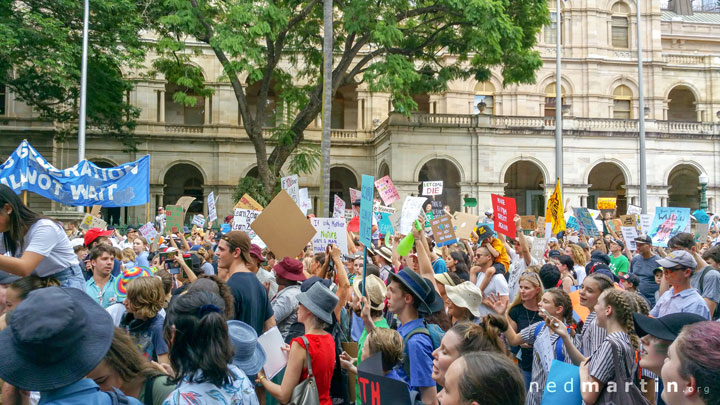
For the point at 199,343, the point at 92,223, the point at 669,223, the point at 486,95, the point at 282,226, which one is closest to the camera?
the point at 199,343

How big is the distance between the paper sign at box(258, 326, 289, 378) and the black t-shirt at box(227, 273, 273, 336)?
0.53 meters

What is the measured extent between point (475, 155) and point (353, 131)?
736 cm

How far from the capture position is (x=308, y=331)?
4504 mm

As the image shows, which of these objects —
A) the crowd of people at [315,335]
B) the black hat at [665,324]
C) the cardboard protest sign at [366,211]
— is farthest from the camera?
the cardboard protest sign at [366,211]

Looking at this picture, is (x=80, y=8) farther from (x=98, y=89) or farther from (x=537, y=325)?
(x=537, y=325)

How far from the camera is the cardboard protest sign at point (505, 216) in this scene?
9.55m

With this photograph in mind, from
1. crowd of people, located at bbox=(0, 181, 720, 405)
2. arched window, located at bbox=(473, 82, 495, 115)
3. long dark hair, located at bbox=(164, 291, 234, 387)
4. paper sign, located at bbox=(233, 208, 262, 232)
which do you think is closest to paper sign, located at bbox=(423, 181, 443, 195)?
paper sign, located at bbox=(233, 208, 262, 232)

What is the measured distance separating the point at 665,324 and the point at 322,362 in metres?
2.12

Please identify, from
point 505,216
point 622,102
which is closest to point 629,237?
point 505,216

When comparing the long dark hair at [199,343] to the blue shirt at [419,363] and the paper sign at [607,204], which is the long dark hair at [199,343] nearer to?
the blue shirt at [419,363]

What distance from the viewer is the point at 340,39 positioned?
84.4ft

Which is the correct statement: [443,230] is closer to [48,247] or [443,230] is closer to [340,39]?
[48,247]

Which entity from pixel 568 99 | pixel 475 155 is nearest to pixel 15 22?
pixel 475 155

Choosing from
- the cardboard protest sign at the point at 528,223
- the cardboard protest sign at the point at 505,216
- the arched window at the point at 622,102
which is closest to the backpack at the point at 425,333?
the cardboard protest sign at the point at 505,216
